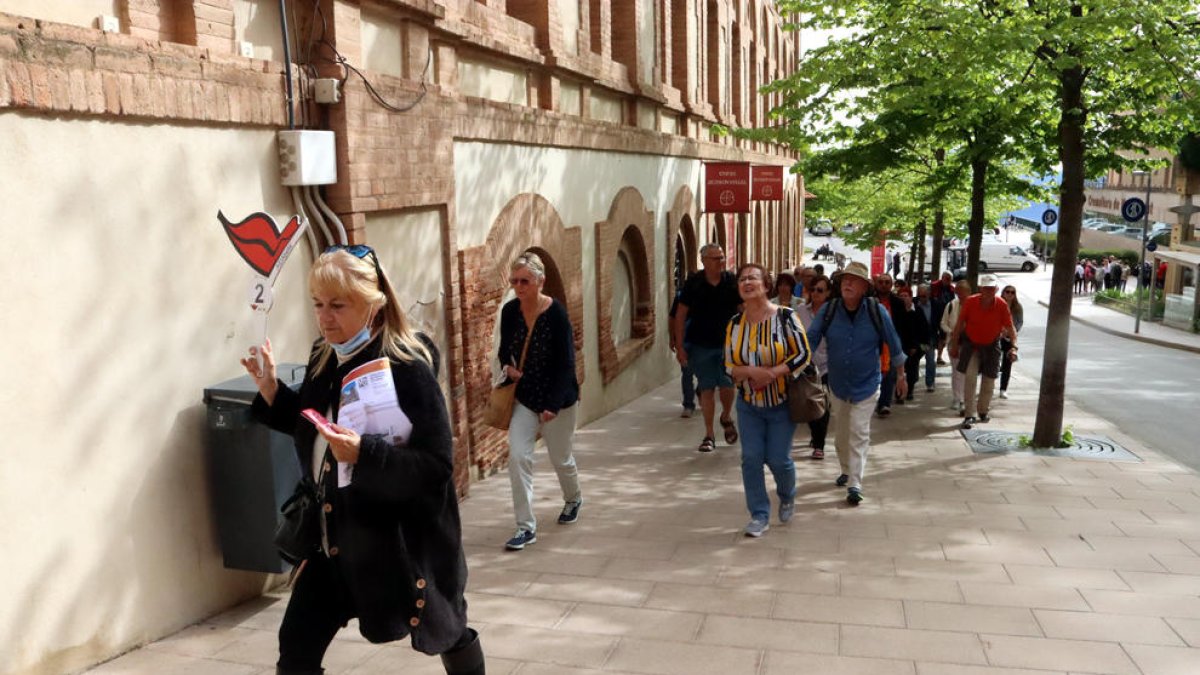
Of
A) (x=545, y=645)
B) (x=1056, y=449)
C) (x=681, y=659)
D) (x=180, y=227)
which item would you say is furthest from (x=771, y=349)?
(x=1056, y=449)

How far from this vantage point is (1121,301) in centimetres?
3750

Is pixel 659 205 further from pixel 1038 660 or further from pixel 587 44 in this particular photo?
pixel 1038 660

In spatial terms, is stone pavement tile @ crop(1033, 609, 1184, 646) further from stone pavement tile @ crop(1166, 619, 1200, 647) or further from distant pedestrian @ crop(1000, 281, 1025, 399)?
distant pedestrian @ crop(1000, 281, 1025, 399)

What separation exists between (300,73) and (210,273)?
146cm

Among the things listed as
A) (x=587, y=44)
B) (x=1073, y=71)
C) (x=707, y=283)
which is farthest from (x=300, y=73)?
(x=1073, y=71)

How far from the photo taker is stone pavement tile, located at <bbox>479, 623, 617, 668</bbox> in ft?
15.7

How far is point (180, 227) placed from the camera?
5.05 metres

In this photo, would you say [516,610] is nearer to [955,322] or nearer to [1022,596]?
[1022,596]

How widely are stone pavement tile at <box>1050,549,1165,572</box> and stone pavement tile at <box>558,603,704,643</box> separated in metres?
2.60

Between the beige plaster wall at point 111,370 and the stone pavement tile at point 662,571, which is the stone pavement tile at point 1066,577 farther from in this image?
the beige plaster wall at point 111,370

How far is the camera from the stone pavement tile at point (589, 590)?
5.66 meters

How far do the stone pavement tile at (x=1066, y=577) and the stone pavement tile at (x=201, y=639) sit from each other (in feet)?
14.0

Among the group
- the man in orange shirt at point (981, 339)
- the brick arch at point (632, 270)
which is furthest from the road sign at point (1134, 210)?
the man in orange shirt at point (981, 339)

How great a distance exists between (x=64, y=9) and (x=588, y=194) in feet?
26.1
